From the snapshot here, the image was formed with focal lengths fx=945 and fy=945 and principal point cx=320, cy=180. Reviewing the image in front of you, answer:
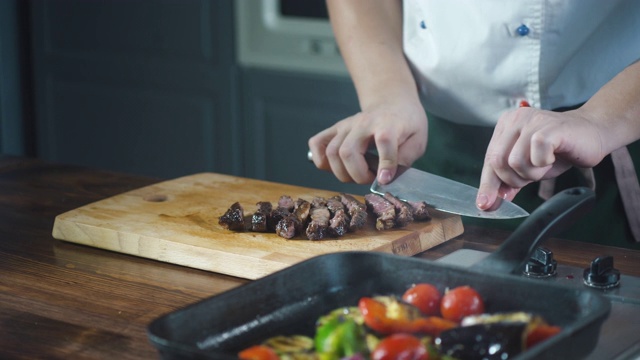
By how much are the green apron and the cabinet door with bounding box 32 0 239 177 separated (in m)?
1.49

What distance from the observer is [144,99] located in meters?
3.27

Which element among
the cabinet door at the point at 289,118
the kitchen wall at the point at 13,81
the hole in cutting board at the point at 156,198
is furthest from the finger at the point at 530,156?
the kitchen wall at the point at 13,81

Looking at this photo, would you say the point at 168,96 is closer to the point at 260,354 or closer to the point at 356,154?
the point at 356,154

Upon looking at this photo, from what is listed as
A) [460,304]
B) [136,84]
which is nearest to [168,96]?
[136,84]

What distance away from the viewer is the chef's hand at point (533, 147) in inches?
44.9

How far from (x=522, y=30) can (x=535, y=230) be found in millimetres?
652

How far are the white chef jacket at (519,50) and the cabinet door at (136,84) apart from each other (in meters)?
1.55

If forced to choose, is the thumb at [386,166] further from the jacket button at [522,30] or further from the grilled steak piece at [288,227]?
the jacket button at [522,30]

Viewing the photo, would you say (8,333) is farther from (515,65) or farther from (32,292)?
(515,65)

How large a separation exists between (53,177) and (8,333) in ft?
2.34

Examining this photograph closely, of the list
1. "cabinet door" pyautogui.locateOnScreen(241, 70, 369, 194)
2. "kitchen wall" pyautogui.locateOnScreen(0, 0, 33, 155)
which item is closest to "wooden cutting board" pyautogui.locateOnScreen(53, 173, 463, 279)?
"cabinet door" pyautogui.locateOnScreen(241, 70, 369, 194)

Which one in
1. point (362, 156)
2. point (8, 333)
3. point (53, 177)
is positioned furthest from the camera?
point (53, 177)

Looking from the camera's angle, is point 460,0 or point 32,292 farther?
point 460,0

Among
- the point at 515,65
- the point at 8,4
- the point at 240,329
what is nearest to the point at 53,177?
the point at 515,65
